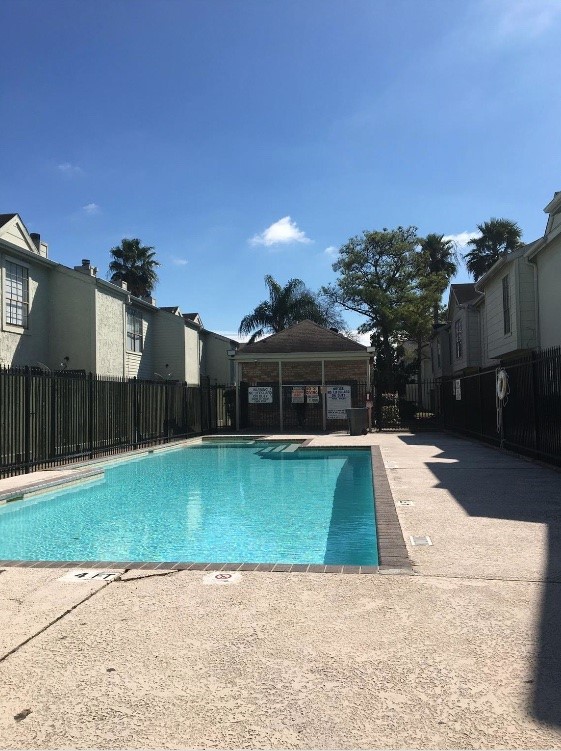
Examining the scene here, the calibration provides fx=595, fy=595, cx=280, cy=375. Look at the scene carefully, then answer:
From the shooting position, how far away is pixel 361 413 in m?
20.6

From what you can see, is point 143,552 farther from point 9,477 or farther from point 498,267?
point 498,267

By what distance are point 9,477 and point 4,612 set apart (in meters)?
7.86

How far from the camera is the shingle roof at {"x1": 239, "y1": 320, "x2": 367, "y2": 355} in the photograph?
2292 centimetres

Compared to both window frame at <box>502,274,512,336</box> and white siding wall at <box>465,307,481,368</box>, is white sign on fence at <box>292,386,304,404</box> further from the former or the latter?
window frame at <box>502,274,512,336</box>

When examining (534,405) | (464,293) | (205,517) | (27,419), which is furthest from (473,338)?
(205,517)

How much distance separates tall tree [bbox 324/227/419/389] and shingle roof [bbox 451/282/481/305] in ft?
19.8

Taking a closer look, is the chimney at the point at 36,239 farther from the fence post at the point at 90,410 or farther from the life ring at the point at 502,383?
the life ring at the point at 502,383

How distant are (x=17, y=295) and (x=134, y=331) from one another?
22.9 feet

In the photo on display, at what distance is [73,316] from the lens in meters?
20.6

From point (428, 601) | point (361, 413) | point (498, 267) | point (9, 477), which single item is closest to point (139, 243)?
point (361, 413)

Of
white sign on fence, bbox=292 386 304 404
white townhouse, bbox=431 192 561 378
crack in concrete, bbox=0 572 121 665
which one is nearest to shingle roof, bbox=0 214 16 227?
white sign on fence, bbox=292 386 304 404

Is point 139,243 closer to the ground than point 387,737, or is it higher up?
higher up

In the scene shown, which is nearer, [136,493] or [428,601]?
[428,601]

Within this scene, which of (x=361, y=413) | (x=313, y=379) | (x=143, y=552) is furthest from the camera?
(x=313, y=379)
